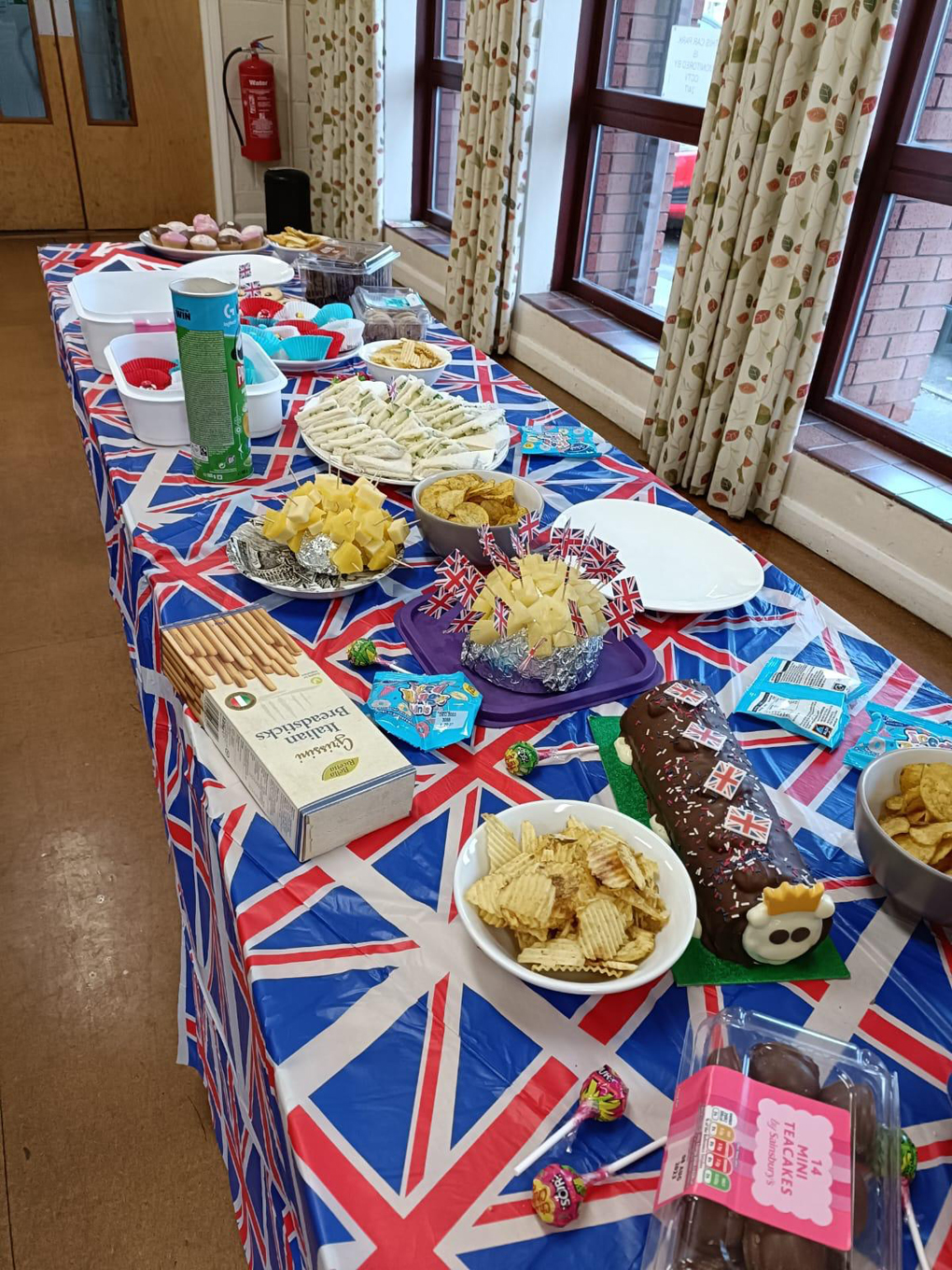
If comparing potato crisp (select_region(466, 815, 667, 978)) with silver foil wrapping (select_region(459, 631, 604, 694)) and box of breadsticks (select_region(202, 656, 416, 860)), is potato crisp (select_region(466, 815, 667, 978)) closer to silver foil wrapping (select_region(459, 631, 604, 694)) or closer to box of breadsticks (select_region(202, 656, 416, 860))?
box of breadsticks (select_region(202, 656, 416, 860))

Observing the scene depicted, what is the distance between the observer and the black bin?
177 inches

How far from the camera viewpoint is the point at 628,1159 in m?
0.58

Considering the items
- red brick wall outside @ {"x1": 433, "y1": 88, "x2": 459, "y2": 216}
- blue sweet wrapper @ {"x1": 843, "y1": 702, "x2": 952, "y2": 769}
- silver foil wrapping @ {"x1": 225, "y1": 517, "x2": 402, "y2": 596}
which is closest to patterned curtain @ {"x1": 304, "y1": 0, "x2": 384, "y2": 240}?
red brick wall outside @ {"x1": 433, "y1": 88, "x2": 459, "y2": 216}

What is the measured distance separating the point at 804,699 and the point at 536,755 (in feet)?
1.10

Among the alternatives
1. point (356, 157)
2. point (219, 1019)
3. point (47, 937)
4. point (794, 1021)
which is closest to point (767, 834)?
point (794, 1021)

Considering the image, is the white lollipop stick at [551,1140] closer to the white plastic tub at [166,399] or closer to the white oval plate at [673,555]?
the white oval plate at [673,555]

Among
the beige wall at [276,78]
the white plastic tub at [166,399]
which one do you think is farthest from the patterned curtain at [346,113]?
the white plastic tub at [166,399]

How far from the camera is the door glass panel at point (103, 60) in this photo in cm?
481

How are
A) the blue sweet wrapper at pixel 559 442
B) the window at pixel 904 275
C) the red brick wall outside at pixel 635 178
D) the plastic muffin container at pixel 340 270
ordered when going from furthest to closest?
the red brick wall outside at pixel 635 178
the window at pixel 904 275
the plastic muffin container at pixel 340 270
the blue sweet wrapper at pixel 559 442

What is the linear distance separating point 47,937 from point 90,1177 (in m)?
0.41

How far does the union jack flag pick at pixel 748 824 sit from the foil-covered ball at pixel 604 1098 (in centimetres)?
23

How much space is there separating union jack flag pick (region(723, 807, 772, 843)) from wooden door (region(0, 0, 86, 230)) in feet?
18.8

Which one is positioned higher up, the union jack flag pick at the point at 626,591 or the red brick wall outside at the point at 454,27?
the red brick wall outside at the point at 454,27

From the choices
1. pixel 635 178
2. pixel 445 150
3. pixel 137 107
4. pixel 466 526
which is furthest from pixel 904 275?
pixel 137 107
